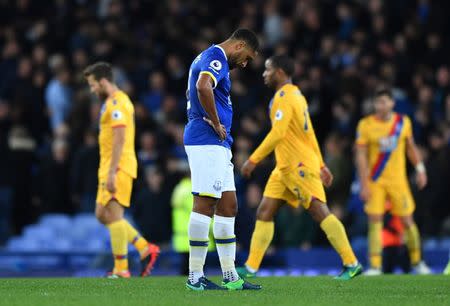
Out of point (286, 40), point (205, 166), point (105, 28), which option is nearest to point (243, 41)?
point (205, 166)

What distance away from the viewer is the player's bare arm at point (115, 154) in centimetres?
1353

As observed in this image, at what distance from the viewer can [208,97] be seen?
10594mm

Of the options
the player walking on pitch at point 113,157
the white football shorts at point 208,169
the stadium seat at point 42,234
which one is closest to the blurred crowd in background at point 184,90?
the stadium seat at point 42,234

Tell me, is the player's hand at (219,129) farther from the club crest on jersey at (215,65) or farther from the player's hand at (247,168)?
the player's hand at (247,168)

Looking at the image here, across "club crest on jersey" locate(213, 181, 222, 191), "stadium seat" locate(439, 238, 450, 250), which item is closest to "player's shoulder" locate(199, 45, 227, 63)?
"club crest on jersey" locate(213, 181, 222, 191)

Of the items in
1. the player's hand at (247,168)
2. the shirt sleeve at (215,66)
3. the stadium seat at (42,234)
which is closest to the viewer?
the shirt sleeve at (215,66)

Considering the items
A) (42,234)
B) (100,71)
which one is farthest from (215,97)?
(42,234)

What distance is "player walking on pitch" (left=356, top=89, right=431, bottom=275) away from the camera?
15.9m

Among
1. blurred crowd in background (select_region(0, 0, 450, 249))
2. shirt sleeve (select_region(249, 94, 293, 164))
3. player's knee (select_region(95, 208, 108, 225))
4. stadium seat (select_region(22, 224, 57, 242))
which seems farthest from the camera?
stadium seat (select_region(22, 224, 57, 242))

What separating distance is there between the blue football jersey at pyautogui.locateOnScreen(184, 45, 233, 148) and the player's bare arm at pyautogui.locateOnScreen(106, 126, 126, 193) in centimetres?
273

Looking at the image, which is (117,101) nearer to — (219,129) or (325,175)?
(325,175)

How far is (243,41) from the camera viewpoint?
436 inches

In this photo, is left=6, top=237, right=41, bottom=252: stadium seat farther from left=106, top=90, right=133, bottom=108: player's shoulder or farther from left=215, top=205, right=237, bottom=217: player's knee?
left=215, top=205, right=237, bottom=217: player's knee

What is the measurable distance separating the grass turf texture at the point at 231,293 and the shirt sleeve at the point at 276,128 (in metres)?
1.38
